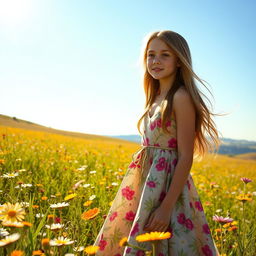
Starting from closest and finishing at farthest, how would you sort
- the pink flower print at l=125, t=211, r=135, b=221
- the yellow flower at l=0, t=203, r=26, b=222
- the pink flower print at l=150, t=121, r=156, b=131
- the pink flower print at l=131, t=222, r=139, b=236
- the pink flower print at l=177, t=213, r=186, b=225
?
the yellow flower at l=0, t=203, r=26, b=222
the pink flower print at l=131, t=222, r=139, b=236
the pink flower print at l=177, t=213, r=186, b=225
the pink flower print at l=125, t=211, r=135, b=221
the pink flower print at l=150, t=121, r=156, b=131

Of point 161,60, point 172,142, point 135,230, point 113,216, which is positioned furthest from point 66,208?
point 161,60

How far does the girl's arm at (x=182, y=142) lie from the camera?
169 centimetres

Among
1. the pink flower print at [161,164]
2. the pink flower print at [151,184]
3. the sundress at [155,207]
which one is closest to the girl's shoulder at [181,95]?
the sundress at [155,207]

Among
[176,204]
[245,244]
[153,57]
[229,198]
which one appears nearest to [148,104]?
[153,57]

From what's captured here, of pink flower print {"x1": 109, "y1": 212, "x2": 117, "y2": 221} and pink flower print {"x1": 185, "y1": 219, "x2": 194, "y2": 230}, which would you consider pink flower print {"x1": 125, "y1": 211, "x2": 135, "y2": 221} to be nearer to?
pink flower print {"x1": 109, "y1": 212, "x2": 117, "y2": 221}

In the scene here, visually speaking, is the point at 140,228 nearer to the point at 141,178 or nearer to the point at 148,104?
the point at 141,178

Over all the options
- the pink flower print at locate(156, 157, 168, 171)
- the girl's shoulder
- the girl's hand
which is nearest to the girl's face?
the girl's shoulder

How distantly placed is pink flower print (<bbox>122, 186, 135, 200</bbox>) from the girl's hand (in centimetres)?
29

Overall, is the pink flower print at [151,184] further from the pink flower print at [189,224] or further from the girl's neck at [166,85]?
the girl's neck at [166,85]

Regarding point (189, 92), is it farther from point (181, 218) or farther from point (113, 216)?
point (113, 216)

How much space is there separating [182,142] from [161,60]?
0.64 m

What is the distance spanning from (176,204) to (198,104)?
671 millimetres

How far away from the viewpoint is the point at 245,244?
7.13 feet

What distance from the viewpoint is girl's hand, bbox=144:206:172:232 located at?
63.9 inches
